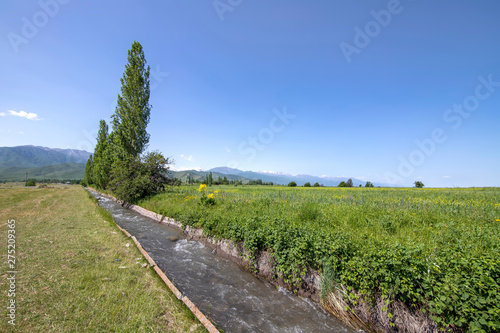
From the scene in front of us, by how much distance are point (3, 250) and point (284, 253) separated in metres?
8.18

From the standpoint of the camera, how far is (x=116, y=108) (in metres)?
24.3

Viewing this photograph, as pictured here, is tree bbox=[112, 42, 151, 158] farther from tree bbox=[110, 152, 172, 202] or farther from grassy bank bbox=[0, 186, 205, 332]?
grassy bank bbox=[0, 186, 205, 332]

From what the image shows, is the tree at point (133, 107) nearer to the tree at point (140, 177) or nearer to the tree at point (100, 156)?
the tree at point (140, 177)

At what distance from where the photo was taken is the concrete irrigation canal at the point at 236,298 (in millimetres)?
3671

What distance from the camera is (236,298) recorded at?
447cm

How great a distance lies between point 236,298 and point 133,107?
26221 millimetres

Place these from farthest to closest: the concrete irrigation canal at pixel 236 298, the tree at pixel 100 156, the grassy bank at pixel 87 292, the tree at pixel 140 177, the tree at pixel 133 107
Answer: the tree at pixel 100 156 < the tree at pixel 133 107 < the tree at pixel 140 177 < the concrete irrigation canal at pixel 236 298 < the grassy bank at pixel 87 292

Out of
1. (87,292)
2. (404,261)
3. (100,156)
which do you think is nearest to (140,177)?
(87,292)

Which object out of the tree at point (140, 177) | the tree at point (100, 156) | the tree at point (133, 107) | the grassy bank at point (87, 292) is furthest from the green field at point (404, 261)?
the tree at point (100, 156)

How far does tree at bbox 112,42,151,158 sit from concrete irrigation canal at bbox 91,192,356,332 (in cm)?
2094

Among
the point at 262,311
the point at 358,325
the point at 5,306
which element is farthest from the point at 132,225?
the point at 358,325

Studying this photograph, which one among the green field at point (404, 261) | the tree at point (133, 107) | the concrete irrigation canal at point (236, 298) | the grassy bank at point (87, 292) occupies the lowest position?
the concrete irrigation canal at point (236, 298)

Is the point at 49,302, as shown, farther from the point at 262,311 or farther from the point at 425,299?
the point at 425,299

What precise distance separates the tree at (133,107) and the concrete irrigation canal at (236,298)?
20.9 meters
